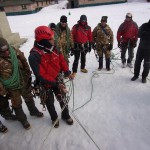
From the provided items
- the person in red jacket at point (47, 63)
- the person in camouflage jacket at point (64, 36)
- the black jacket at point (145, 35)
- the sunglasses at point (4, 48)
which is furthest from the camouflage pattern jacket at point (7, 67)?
the black jacket at point (145, 35)

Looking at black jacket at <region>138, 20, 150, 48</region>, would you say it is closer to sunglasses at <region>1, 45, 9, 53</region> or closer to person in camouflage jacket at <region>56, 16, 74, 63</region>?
person in camouflage jacket at <region>56, 16, 74, 63</region>

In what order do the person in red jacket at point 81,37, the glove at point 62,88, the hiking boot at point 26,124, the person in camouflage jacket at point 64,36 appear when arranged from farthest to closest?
1. the person in red jacket at point 81,37
2. the person in camouflage jacket at point 64,36
3. the hiking boot at point 26,124
4. the glove at point 62,88

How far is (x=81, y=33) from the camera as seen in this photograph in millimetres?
5566

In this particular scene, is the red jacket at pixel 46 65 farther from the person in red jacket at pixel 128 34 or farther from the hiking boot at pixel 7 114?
the person in red jacket at pixel 128 34

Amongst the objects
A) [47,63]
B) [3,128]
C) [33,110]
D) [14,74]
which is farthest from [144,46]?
[3,128]

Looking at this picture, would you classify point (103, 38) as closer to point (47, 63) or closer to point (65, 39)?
point (65, 39)

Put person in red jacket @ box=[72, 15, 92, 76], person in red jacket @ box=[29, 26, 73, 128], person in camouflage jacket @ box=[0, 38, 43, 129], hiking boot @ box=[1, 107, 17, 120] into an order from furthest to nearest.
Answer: person in red jacket @ box=[72, 15, 92, 76], hiking boot @ box=[1, 107, 17, 120], person in camouflage jacket @ box=[0, 38, 43, 129], person in red jacket @ box=[29, 26, 73, 128]

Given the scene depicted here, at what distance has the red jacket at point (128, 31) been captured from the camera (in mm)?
5676

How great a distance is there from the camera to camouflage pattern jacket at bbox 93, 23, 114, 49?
5.68 m

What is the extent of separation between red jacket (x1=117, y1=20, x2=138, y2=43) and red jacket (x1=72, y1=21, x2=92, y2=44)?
44.5 inches

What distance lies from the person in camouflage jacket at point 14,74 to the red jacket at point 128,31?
376cm

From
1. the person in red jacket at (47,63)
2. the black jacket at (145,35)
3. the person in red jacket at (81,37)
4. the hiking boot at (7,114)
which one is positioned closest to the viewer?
the person in red jacket at (47,63)

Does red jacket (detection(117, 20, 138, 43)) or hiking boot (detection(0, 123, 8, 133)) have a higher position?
red jacket (detection(117, 20, 138, 43))

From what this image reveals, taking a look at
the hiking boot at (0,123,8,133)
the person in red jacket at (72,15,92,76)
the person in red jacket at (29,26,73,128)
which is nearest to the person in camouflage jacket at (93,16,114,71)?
the person in red jacket at (72,15,92,76)
